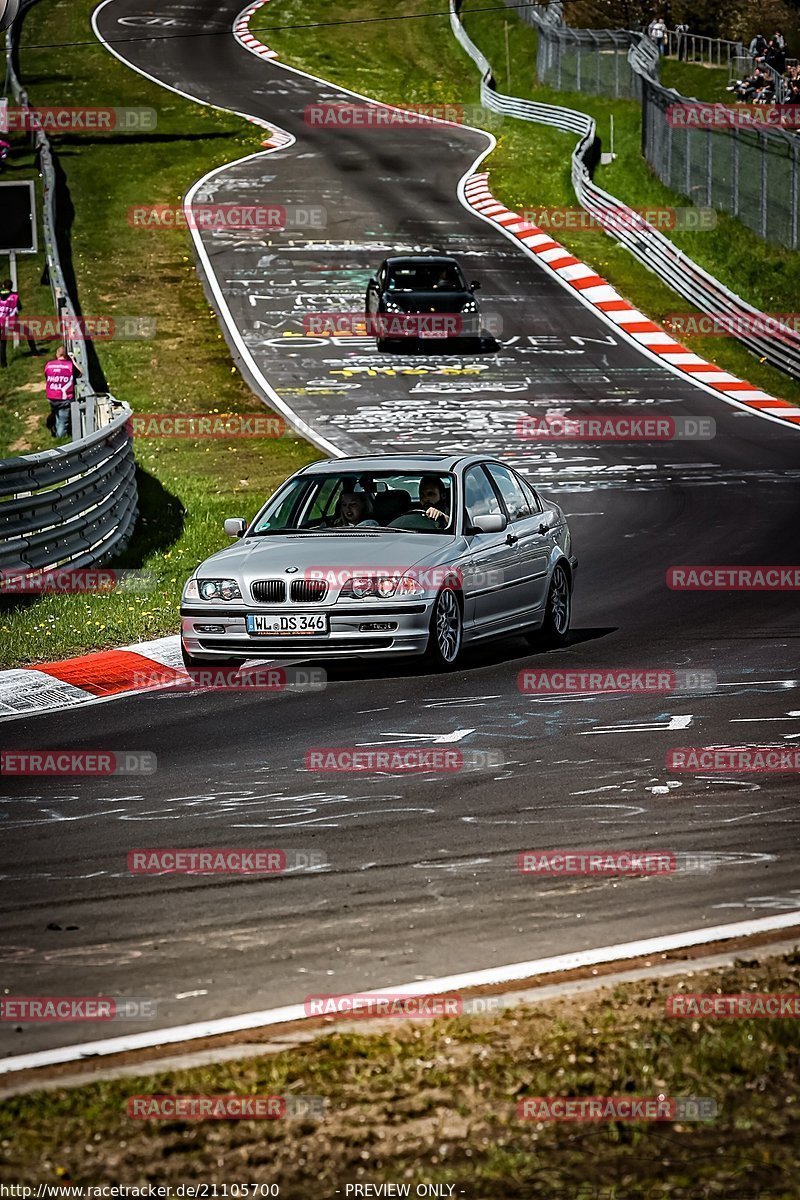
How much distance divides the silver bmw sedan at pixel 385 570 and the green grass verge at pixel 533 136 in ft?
58.6

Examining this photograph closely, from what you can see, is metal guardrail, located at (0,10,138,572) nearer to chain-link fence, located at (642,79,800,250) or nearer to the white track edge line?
the white track edge line

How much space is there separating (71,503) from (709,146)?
2628cm

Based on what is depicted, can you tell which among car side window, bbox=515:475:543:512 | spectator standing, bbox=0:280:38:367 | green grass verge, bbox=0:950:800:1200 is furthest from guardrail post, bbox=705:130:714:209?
green grass verge, bbox=0:950:800:1200

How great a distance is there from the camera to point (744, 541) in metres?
18.8

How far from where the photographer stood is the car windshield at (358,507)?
43.6 feet

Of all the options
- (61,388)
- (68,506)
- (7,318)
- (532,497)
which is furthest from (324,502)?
(7,318)

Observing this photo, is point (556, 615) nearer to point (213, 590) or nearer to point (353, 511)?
point (353, 511)

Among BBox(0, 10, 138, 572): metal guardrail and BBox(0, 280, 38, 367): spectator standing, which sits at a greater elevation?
BBox(0, 10, 138, 572): metal guardrail

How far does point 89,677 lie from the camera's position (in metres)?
12.7

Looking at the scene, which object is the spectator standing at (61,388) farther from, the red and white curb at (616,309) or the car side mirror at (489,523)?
the car side mirror at (489,523)

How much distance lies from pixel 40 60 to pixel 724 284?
33.4m

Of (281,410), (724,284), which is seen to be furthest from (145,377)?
(724,284)

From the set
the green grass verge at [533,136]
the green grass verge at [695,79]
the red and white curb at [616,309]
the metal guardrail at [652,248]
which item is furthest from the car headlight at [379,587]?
the green grass verge at [695,79]

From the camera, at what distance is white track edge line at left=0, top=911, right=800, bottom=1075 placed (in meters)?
5.42
